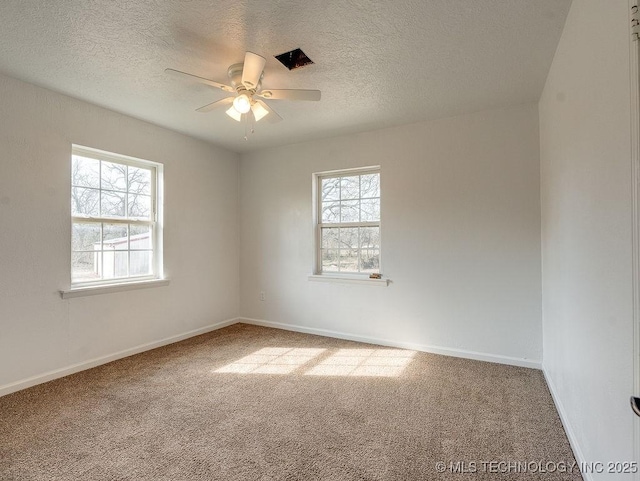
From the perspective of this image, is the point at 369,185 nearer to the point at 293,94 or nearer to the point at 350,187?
the point at 350,187

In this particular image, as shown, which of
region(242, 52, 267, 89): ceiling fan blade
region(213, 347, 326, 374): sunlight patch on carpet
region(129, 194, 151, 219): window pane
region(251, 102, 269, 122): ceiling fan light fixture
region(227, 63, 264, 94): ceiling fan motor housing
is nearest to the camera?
region(242, 52, 267, 89): ceiling fan blade

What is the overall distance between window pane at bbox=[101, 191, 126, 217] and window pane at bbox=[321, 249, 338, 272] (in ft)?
8.06

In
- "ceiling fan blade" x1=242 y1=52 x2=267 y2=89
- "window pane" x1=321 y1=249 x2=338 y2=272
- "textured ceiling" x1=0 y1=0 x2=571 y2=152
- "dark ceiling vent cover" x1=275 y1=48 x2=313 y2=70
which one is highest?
"textured ceiling" x1=0 y1=0 x2=571 y2=152

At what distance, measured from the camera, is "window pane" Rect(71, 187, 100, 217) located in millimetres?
3223

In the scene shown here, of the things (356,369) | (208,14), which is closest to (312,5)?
(208,14)

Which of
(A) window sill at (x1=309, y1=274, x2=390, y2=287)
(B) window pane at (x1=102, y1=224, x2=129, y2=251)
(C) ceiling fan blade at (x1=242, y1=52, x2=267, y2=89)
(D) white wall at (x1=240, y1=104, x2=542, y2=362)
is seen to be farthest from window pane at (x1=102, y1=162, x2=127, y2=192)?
(A) window sill at (x1=309, y1=274, x2=390, y2=287)

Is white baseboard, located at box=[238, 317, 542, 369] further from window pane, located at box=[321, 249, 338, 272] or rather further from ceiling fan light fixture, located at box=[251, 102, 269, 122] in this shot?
ceiling fan light fixture, located at box=[251, 102, 269, 122]

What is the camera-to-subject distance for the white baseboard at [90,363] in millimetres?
2743

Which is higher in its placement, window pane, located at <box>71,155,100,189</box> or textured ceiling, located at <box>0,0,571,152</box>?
textured ceiling, located at <box>0,0,571,152</box>

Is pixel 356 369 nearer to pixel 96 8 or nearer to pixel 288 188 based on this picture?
pixel 288 188

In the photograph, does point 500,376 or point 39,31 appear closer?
point 39,31

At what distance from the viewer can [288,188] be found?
4.66 meters

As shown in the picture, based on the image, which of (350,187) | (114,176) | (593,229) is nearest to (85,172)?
(114,176)

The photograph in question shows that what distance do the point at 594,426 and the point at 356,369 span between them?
196 centimetres
